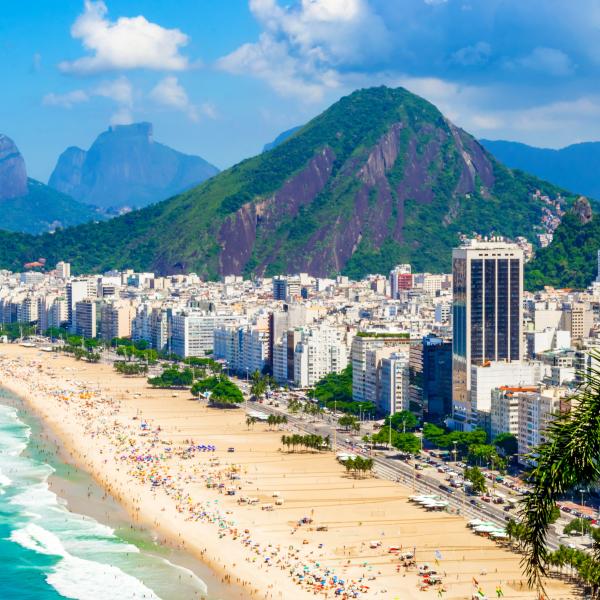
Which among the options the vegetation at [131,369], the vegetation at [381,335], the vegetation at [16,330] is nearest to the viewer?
the vegetation at [381,335]

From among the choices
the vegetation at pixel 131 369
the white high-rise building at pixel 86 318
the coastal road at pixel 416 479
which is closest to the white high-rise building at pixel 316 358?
the vegetation at pixel 131 369

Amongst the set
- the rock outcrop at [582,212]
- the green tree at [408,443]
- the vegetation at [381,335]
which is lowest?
the green tree at [408,443]

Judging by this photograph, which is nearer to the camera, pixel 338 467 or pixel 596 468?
pixel 596 468

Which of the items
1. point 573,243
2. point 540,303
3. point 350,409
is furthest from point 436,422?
point 573,243

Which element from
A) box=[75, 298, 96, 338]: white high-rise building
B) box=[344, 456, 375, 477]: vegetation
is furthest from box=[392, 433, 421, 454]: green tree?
box=[75, 298, 96, 338]: white high-rise building

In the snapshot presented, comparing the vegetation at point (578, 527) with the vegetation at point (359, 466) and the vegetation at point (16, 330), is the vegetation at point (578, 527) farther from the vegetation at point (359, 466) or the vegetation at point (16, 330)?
the vegetation at point (16, 330)

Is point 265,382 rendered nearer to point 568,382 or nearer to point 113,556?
point 568,382

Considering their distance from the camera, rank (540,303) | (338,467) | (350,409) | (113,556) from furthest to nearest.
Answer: (540,303) → (350,409) → (338,467) → (113,556)
